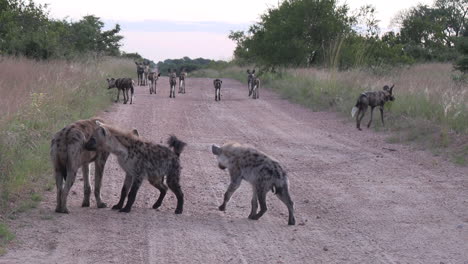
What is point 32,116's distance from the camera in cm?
1174

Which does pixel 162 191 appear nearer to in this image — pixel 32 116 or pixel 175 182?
pixel 175 182

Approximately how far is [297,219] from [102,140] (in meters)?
2.35

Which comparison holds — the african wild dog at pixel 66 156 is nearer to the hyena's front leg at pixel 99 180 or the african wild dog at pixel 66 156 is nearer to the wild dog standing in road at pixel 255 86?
the hyena's front leg at pixel 99 180

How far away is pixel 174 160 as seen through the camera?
306 inches

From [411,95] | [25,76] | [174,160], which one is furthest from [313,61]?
[174,160]

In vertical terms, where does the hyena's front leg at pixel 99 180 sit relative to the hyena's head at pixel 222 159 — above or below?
below

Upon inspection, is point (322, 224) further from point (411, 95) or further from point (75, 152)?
point (411, 95)

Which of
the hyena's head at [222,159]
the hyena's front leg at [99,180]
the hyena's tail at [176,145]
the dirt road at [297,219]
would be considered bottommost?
the dirt road at [297,219]

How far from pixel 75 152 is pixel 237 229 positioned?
195cm

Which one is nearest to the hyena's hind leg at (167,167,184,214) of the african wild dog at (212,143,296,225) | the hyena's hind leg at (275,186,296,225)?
the african wild dog at (212,143,296,225)

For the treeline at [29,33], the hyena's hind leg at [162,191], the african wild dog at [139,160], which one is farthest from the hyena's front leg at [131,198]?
the treeline at [29,33]

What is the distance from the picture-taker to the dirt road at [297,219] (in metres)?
6.07

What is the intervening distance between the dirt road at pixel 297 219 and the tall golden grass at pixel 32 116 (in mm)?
417

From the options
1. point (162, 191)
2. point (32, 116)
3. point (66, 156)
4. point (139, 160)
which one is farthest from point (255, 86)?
point (66, 156)
